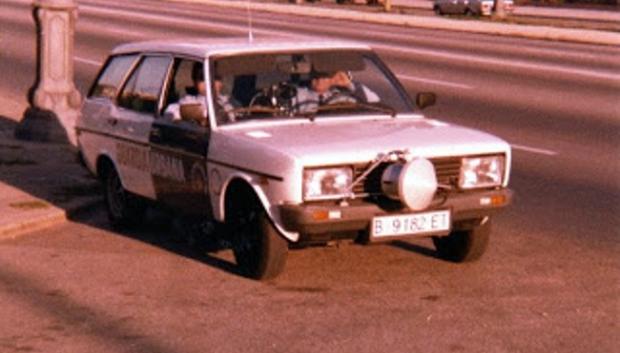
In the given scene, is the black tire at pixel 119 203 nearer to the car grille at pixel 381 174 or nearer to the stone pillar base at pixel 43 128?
the car grille at pixel 381 174

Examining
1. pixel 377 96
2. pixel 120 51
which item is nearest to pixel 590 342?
pixel 377 96

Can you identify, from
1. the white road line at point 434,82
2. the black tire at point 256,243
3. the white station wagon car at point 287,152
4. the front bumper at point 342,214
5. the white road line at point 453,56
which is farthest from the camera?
the white road line at point 453,56

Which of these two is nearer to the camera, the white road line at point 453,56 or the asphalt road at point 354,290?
the asphalt road at point 354,290

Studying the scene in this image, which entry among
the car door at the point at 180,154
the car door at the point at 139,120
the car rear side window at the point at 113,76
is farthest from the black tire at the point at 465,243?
the car rear side window at the point at 113,76

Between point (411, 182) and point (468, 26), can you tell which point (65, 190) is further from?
point (468, 26)


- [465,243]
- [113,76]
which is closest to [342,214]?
[465,243]

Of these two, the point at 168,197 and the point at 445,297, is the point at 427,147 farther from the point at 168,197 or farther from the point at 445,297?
the point at 168,197

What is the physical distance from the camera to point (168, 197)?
9.20 m

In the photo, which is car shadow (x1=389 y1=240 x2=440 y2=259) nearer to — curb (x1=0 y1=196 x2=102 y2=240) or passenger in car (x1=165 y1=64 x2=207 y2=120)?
passenger in car (x1=165 y1=64 x2=207 y2=120)

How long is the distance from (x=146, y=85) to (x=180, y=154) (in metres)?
1.07

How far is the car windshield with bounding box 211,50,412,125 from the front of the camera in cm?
874

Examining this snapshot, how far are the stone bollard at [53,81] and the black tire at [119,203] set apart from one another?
4.52m

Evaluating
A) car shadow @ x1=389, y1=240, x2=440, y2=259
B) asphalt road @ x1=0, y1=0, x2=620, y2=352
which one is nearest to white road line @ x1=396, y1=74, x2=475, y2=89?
asphalt road @ x1=0, y1=0, x2=620, y2=352

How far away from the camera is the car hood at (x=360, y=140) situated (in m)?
7.77
